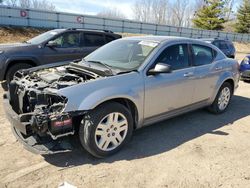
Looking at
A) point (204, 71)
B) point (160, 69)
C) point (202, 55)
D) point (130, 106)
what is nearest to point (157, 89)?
point (160, 69)

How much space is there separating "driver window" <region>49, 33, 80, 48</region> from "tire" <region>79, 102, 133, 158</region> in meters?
4.76

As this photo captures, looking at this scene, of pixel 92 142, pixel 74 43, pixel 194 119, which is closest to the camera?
pixel 92 142

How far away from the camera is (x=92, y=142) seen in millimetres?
3305

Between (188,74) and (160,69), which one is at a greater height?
(160,69)

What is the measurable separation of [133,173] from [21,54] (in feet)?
16.5

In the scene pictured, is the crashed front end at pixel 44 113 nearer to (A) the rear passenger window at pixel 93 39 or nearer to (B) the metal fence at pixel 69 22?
(A) the rear passenger window at pixel 93 39

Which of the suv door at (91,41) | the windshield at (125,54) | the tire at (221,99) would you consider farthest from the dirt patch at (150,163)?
the suv door at (91,41)

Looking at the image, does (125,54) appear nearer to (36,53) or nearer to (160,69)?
(160,69)

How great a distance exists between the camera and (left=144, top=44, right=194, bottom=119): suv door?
385cm

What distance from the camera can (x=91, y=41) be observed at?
8289 millimetres

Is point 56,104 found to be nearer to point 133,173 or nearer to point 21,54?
point 133,173

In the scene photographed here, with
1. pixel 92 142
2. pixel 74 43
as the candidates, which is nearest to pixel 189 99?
pixel 92 142

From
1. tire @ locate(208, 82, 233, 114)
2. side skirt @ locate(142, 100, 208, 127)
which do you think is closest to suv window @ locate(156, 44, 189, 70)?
side skirt @ locate(142, 100, 208, 127)

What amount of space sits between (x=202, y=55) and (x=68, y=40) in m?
4.45
